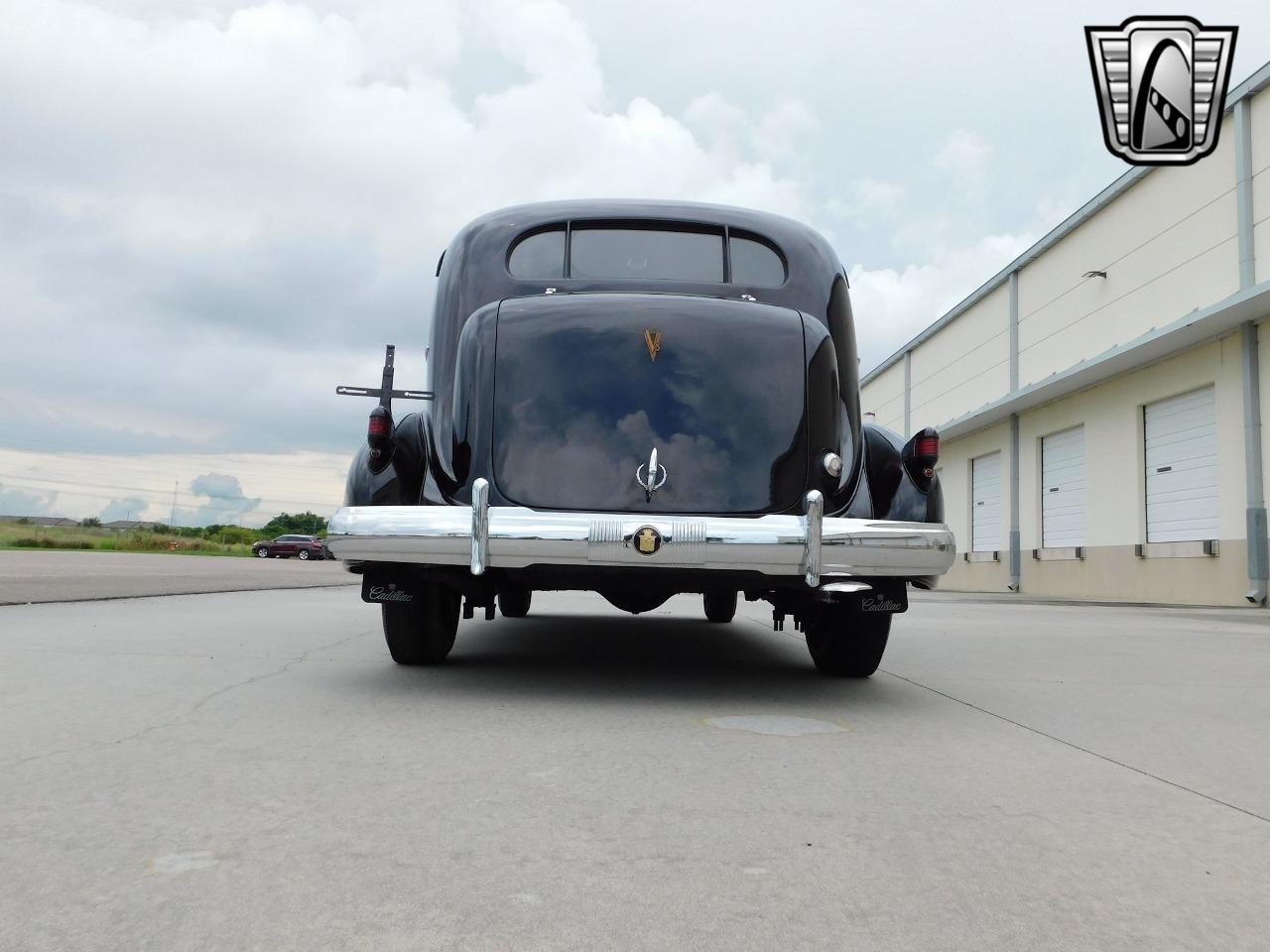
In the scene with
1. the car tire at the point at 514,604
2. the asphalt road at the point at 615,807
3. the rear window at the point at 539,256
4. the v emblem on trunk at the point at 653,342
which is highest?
the rear window at the point at 539,256

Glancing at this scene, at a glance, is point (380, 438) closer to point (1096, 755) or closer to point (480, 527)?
point (480, 527)

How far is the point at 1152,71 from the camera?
10.8 m

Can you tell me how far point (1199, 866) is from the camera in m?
2.74

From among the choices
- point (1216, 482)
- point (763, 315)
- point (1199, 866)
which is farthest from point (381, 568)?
point (1216, 482)

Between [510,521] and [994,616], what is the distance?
979 centimetres

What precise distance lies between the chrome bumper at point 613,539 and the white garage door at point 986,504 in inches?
971

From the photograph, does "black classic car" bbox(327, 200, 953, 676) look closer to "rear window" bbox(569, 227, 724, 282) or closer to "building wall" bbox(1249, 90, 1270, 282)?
"rear window" bbox(569, 227, 724, 282)

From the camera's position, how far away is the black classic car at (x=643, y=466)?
481 cm

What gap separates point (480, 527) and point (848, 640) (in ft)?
7.78

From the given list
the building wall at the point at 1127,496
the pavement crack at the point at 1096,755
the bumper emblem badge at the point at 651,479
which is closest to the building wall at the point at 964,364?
the building wall at the point at 1127,496

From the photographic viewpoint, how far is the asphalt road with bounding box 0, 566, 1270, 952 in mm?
2266

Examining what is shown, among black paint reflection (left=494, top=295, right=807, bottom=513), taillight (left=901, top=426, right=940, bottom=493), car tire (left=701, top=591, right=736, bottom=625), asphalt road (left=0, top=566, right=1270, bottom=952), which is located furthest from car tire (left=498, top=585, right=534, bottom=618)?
taillight (left=901, top=426, right=940, bottom=493)

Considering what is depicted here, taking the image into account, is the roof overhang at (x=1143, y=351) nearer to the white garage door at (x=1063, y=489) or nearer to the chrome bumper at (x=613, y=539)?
the white garage door at (x=1063, y=489)

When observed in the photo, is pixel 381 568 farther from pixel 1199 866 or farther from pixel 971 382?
pixel 971 382
